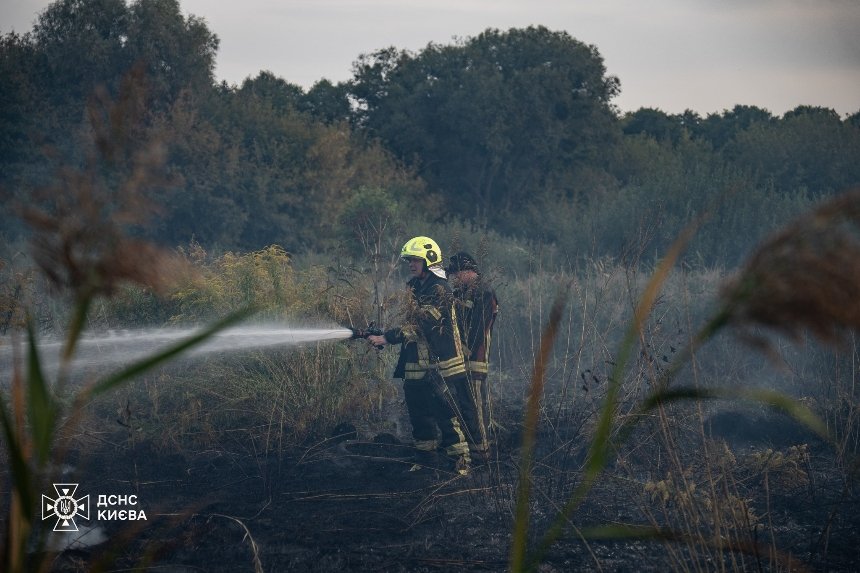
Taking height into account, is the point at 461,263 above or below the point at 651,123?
below

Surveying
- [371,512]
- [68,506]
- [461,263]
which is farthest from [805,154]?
[68,506]

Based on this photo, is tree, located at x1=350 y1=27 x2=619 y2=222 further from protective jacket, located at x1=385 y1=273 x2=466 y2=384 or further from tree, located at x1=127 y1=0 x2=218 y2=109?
protective jacket, located at x1=385 y1=273 x2=466 y2=384

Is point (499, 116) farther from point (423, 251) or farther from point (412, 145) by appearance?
point (423, 251)

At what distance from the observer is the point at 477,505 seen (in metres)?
6.46

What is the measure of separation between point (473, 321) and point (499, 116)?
17971 millimetres

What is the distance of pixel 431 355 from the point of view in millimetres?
7359

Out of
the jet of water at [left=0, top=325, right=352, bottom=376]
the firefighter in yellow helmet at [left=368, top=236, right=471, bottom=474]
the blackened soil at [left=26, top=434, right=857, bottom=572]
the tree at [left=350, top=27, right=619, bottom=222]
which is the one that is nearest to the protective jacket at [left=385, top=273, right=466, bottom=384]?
the firefighter in yellow helmet at [left=368, top=236, right=471, bottom=474]

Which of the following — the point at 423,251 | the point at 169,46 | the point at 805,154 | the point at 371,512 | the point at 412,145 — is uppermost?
the point at 169,46

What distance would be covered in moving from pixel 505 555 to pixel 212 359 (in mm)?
3889

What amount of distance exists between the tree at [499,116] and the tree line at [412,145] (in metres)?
0.05

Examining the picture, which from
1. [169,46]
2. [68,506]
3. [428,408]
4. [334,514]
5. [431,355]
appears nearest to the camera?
[68,506]

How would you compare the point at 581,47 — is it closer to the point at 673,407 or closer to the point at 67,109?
the point at 67,109

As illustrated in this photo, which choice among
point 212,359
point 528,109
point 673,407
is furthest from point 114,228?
point 528,109

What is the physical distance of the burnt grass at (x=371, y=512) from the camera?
5.25m
